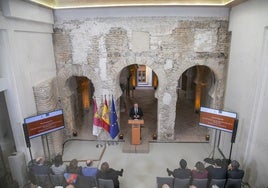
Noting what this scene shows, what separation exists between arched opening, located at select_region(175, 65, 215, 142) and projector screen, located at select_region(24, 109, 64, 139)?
5247 millimetres

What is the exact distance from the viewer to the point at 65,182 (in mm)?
5441

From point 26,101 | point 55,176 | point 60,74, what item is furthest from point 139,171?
point 60,74

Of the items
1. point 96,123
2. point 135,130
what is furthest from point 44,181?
point 135,130

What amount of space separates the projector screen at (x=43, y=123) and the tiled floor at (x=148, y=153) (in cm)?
189

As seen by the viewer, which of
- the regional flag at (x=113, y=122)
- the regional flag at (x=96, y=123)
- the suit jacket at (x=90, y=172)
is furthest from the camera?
the regional flag at (x=96, y=123)

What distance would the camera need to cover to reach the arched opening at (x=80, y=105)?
9.26 meters

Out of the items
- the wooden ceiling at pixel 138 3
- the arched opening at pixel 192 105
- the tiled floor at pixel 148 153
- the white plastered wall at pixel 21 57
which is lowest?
the tiled floor at pixel 148 153

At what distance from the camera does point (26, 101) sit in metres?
6.32

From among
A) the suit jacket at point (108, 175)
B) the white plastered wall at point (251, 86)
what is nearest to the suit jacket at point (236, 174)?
the white plastered wall at point (251, 86)

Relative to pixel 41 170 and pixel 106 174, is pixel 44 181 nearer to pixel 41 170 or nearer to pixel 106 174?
pixel 41 170

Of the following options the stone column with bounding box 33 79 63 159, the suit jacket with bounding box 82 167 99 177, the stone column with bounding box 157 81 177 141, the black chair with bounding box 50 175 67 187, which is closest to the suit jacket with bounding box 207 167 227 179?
the suit jacket with bounding box 82 167 99 177

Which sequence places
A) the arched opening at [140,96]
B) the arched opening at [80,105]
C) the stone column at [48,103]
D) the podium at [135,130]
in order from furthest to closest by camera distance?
the arched opening at [140,96] → the arched opening at [80,105] → the podium at [135,130] → the stone column at [48,103]

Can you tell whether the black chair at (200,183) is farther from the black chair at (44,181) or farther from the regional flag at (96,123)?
the regional flag at (96,123)

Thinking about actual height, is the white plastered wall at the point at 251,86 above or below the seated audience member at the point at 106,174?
above
